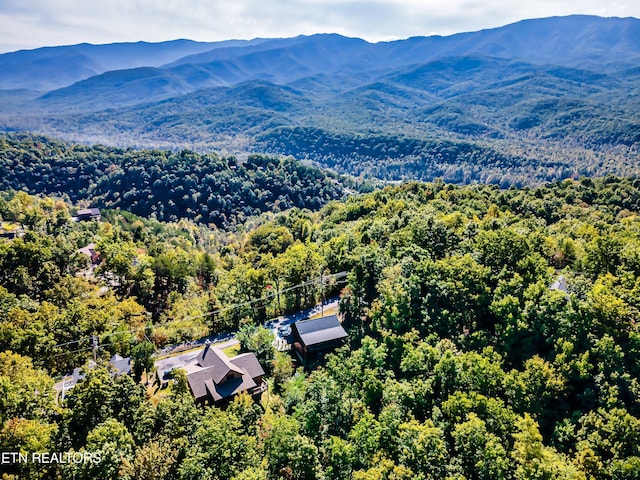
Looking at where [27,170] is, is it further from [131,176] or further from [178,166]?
[178,166]

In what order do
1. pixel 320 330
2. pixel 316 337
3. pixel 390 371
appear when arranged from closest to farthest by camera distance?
pixel 390 371 < pixel 316 337 < pixel 320 330

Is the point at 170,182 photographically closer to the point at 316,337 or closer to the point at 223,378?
the point at 316,337

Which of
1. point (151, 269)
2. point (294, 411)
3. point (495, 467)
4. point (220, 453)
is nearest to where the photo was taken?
point (495, 467)

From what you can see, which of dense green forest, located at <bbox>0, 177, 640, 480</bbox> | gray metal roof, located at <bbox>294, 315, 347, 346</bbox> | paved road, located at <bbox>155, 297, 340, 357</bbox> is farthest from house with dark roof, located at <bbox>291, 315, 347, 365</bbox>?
paved road, located at <bbox>155, 297, 340, 357</bbox>

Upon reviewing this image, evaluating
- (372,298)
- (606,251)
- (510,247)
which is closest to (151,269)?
(372,298)

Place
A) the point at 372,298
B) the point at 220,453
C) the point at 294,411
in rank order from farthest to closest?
the point at 372,298 < the point at 294,411 < the point at 220,453

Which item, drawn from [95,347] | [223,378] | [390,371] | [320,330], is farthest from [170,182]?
[390,371]

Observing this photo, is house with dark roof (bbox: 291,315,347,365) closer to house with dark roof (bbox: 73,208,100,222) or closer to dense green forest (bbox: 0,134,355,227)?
house with dark roof (bbox: 73,208,100,222)
